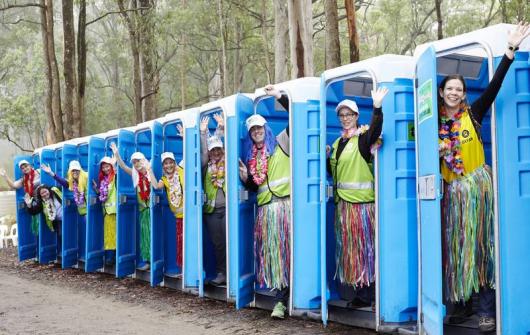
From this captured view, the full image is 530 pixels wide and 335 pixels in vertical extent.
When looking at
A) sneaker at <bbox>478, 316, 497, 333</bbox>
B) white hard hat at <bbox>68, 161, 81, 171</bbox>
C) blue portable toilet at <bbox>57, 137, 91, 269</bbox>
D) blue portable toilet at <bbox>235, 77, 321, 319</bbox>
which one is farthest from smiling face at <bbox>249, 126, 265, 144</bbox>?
blue portable toilet at <bbox>57, 137, 91, 269</bbox>

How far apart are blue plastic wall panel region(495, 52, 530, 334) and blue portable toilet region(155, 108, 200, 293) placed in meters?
3.92

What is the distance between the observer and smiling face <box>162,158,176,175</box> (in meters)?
8.48

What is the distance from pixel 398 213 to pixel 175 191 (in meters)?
3.60

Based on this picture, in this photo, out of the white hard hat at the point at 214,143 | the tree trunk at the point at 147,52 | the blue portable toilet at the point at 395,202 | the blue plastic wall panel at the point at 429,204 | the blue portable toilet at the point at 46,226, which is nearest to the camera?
the blue plastic wall panel at the point at 429,204

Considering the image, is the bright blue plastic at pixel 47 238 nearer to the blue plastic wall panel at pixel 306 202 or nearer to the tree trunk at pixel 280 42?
the tree trunk at pixel 280 42

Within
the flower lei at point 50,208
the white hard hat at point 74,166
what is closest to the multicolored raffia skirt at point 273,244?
the white hard hat at point 74,166

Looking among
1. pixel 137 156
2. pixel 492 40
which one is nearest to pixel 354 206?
pixel 492 40

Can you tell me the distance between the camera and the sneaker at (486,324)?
188 inches

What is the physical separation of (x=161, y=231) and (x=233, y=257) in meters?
2.10

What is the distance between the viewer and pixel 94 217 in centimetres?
1028

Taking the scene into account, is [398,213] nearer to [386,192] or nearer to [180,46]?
[386,192]

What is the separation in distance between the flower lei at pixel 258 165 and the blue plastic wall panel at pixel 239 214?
153mm

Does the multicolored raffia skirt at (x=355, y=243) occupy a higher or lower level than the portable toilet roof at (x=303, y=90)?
lower

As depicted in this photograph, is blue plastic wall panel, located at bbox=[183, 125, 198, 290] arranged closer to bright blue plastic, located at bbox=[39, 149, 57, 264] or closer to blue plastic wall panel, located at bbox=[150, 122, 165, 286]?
blue plastic wall panel, located at bbox=[150, 122, 165, 286]
